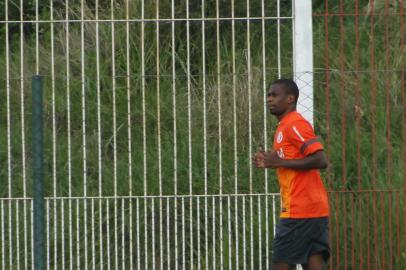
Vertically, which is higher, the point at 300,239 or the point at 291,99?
the point at 291,99

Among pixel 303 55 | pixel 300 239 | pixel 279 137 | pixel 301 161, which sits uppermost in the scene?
pixel 303 55

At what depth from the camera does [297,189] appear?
5.66 meters

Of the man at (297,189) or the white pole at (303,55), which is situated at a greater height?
the white pole at (303,55)

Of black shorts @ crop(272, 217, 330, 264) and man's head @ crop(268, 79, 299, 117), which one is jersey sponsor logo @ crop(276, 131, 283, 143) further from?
black shorts @ crop(272, 217, 330, 264)

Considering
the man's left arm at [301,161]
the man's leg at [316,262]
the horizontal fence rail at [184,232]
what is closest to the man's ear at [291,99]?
the man's left arm at [301,161]

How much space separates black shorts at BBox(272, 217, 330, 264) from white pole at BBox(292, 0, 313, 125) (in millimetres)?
1214

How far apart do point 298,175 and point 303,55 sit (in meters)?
1.39

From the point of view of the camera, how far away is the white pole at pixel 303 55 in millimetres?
6785

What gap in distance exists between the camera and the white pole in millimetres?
6785

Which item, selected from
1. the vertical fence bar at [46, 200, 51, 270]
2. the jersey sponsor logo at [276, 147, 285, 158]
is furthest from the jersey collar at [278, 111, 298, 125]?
the vertical fence bar at [46, 200, 51, 270]

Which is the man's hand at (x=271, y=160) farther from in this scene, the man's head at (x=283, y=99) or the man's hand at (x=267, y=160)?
the man's head at (x=283, y=99)

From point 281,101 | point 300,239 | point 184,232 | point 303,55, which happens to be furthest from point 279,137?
point 184,232

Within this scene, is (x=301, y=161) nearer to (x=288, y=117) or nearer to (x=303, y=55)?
(x=288, y=117)

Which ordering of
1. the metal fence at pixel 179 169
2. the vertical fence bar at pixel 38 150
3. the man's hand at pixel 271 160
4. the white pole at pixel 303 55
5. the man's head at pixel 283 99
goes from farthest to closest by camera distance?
the metal fence at pixel 179 169 < the white pole at pixel 303 55 < the man's head at pixel 283 99 < the man's hand at pixel 271 160 < the vertical fence bar at pixel 38 150
